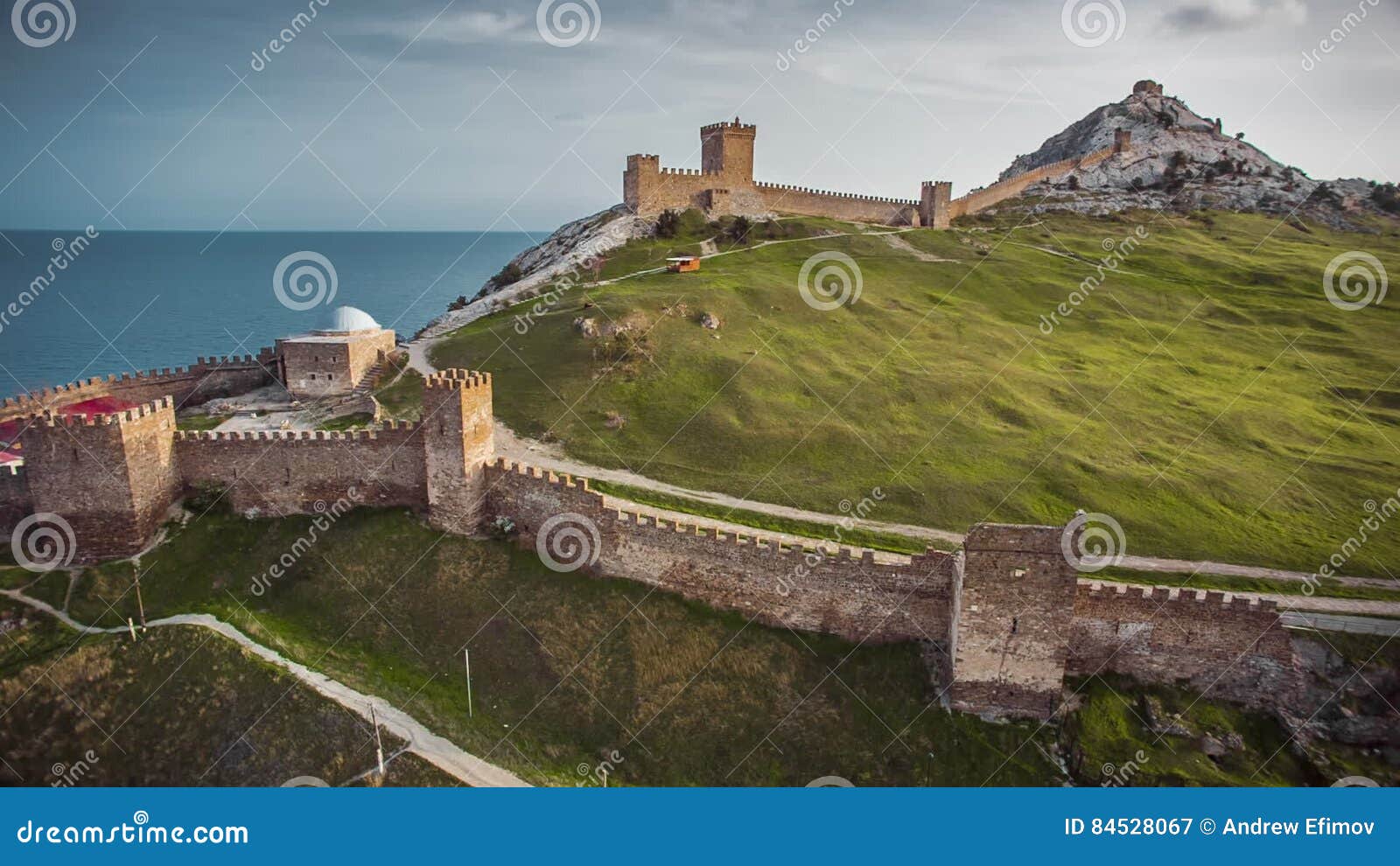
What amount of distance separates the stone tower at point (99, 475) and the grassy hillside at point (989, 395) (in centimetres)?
1570

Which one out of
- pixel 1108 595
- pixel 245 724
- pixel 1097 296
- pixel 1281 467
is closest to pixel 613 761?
pixel 245 724

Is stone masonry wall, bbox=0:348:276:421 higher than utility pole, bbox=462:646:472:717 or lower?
higher

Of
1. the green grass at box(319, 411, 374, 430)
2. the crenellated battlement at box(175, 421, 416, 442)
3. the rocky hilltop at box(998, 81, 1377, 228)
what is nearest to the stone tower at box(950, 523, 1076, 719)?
the crenellated battlement at box(175, 421, 416, 442)

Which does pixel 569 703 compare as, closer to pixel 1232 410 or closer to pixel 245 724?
pixel 245 724

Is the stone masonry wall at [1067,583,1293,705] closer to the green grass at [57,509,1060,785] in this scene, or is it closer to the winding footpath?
the winding footpath

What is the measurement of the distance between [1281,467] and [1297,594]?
14337 millimetres

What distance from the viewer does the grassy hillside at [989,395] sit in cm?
3794

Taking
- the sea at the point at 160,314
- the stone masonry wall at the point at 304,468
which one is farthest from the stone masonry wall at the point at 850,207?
the stone masonry wall at the point at 304,468

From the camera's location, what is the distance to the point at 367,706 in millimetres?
26875

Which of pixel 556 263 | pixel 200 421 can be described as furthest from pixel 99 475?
pixel 556 263

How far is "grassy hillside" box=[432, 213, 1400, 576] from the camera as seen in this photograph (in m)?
37.9

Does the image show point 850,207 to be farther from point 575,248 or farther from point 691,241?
point 575,248

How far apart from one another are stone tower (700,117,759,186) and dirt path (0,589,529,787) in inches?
2545

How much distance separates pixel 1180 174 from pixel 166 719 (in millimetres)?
123457
